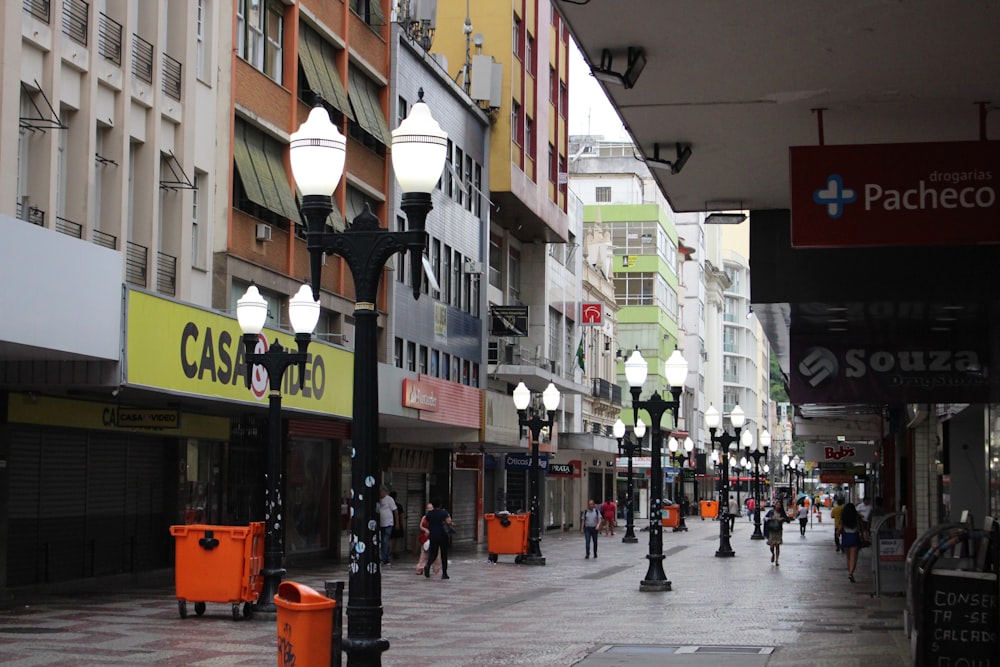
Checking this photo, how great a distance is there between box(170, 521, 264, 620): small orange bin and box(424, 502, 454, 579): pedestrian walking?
10.2 meters

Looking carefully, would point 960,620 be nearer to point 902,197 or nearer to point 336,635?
point 902,197

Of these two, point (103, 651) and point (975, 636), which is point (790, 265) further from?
point (103, 651)

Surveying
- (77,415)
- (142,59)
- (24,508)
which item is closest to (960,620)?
(24,508)

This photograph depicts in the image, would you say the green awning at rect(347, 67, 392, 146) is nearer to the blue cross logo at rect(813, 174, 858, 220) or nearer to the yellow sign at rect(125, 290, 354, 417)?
the yellow sign at rect(125, 290, 354, 417)

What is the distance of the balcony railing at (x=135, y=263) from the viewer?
26.3m

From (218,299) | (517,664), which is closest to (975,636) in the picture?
(517,664)

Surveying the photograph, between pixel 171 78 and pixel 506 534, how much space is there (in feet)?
50.1

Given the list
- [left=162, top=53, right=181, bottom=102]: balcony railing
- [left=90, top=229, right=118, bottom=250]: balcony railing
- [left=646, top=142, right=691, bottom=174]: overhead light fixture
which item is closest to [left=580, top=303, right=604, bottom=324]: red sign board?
[left=162, top=53, right=181, bottom=102]: balcony railing

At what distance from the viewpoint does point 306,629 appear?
9703 mm

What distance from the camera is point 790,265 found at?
13.8 meters

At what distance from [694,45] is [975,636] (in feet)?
19.5

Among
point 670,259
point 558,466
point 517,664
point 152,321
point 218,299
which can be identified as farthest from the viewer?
point 670,259

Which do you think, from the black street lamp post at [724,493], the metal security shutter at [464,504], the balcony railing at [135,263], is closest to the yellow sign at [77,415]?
the balcony railing at [135,263]

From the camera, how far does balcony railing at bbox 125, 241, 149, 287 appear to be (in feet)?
86.3
